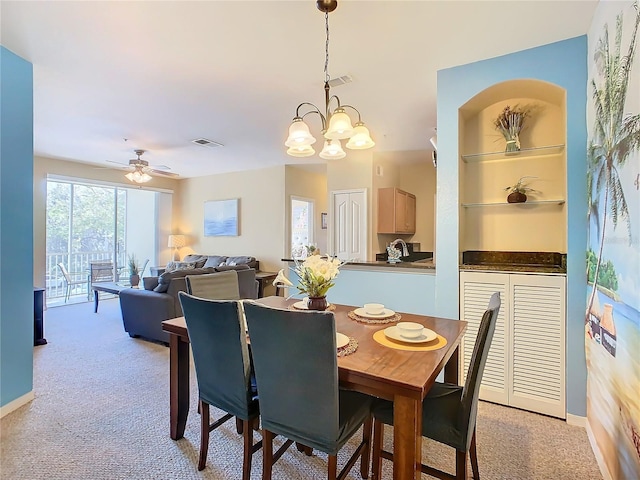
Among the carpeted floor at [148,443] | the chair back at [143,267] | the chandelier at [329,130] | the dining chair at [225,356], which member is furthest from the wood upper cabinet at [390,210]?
the chair back at [143,267]

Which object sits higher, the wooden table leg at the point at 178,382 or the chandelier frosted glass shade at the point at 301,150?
the chandelier frosted glass shade at the point at 301,150

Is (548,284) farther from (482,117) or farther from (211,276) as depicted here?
(211,276)

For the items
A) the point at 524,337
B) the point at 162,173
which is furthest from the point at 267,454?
the point at 162,173

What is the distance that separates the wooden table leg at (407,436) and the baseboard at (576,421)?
1754 mm

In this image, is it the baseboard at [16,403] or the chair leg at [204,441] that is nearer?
the chair leg at [204,441]

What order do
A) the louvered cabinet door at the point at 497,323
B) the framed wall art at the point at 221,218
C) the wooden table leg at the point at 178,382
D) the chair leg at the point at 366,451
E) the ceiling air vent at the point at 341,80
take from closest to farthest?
the chair leg at the point at 366,451
the wooden table leg at the point at 178,382
the louvered cabinet door at the point at 497,323
the ceiling air vent at the point at 341,80
the framed wall art at the point at 221,218

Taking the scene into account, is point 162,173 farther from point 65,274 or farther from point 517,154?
point 517,154

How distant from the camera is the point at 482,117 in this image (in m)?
2.93

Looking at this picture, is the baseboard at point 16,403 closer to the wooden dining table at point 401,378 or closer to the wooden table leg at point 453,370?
the wooden dining table at point 401,378

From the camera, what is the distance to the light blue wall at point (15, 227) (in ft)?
7.84

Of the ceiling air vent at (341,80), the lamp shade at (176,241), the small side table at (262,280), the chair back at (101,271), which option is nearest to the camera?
the ceiling air vent at (341,80)

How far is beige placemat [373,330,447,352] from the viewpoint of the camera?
5.16 feet

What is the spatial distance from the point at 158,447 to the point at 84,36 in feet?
9.04

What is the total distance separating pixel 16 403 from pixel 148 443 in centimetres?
127
